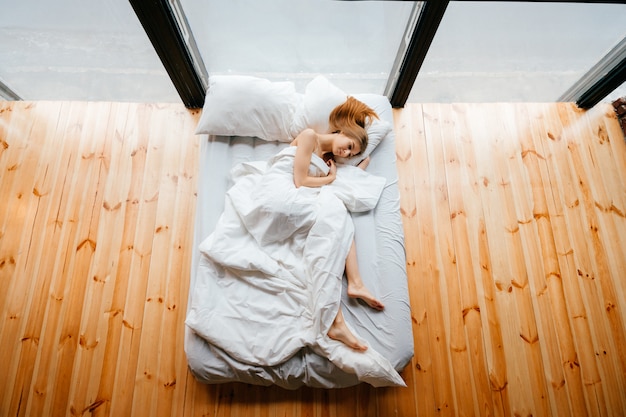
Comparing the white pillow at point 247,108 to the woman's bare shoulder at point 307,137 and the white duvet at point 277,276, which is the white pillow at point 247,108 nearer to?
the woman's bare shoulder at point 307,137

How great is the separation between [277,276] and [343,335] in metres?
0.35

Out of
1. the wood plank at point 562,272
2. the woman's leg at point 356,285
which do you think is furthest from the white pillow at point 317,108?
the wood plank at point 562,272

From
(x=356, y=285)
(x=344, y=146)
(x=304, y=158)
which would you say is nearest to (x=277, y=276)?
(x=356, y=285)

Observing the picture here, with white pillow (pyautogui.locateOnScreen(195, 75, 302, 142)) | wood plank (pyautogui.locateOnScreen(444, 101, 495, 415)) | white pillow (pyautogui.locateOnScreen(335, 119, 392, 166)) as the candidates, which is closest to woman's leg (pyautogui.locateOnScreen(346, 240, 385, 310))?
white pillow (pyautogui.locateOnScreen(335, 119, 392, 166))

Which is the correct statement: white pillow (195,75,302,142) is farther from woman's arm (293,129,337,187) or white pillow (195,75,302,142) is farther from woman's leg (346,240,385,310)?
woman's leg (346,240,385,310)

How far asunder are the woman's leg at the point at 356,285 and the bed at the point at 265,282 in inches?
1.5

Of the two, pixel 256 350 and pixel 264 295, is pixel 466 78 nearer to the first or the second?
pixel 264 295

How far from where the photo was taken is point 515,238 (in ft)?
5.92

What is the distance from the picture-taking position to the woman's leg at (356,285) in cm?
137

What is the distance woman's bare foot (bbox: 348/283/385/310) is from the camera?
1.37 m

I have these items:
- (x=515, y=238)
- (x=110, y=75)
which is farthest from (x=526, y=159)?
(x=110, y=75)

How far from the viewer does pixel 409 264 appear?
1.75 m

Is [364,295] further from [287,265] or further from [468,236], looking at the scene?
[468,236]

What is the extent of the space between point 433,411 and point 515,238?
989 millimetres
